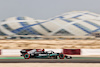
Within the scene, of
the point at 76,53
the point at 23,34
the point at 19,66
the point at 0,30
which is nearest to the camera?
the point at 19,66

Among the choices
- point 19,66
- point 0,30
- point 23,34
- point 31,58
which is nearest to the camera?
point 19,66

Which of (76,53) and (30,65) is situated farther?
(76,53)

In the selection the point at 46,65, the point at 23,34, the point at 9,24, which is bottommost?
the point at 46,65

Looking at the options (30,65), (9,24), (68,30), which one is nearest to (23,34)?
(9,24)

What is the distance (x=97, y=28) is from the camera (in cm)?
8631

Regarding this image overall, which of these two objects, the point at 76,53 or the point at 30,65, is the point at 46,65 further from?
the point at 76,53

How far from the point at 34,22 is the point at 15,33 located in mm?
13213

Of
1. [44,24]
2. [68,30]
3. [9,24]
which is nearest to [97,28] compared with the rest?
[68,30]

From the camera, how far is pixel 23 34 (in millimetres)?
83812

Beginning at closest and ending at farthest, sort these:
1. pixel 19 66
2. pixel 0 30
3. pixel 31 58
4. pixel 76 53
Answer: pixel 19 66 < pixel 31 58 < pixel 76 53 < pixel 0 30

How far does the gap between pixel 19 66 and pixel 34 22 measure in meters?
81.0

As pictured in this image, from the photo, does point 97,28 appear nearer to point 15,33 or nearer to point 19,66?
point 15,33

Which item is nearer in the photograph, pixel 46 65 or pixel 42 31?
pixel 46 65

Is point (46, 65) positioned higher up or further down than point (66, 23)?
further down
